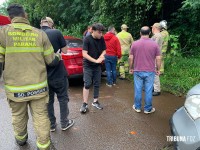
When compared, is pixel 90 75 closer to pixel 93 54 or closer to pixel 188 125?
pixel 93 54

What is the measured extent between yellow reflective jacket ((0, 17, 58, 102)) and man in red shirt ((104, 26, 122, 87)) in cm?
423

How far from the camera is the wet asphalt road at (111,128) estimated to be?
3941 mm

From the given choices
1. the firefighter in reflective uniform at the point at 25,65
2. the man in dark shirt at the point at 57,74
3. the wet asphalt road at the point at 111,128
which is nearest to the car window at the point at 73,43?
the wet asphalt road at the point at 111,128

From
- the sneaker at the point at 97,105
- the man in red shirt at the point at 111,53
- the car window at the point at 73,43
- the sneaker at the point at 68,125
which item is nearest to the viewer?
the sneaker at the point at 68,125

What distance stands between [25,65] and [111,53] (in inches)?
177

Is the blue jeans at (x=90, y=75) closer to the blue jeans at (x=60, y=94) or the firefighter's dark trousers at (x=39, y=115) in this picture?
the blue jeans at (x=60, y=94)

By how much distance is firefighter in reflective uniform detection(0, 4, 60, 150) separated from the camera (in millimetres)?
3082

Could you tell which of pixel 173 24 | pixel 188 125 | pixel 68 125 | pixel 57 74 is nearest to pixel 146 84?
pixel 68 125

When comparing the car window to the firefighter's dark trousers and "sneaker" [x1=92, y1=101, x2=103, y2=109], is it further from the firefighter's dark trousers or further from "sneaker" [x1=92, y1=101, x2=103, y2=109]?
the firefighter's dark trousers

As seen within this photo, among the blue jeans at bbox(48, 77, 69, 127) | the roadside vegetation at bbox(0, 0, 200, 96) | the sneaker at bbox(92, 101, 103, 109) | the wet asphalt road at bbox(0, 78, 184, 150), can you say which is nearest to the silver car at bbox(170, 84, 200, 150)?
the wet asphalt road at bbox(0, 78, 184, 150)

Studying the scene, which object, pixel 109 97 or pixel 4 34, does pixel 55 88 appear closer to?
pixel 4 34

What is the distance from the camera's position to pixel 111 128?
4520 millimetres

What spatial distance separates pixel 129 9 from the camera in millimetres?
9906

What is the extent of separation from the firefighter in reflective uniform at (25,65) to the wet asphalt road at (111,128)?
80 centimetres
